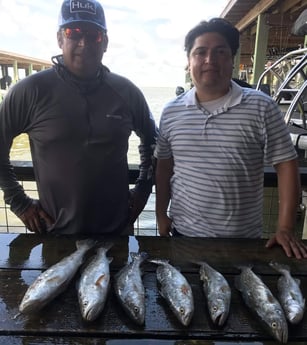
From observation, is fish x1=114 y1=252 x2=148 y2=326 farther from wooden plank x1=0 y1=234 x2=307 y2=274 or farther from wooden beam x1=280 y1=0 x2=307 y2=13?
wooden beam x1=280 y1=0 x2=307 y2=13

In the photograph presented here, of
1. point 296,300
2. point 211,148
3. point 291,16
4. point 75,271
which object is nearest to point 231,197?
point 211,148

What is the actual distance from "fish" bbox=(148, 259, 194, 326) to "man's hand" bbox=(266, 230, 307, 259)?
1.96ft

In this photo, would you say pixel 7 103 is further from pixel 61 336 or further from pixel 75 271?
pixel 61 336

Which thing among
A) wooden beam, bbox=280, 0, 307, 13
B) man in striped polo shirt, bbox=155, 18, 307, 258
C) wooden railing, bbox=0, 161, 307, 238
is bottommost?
wooden railing, bbox=0, 161, 307, 238

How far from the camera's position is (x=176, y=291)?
137 centimetres

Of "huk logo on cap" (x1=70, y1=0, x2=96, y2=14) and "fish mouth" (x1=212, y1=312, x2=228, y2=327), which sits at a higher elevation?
"huk logo on cap" (x1=70, y1=0, x2=96, y2=14)

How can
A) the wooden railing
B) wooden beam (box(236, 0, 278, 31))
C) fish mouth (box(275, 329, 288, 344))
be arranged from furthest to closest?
wooden beam (box(236, 0, 278, 31)) → the wooden railing → fish mouth (box(275, 329, 288, 344))

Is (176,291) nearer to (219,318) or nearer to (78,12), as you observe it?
(219,318)

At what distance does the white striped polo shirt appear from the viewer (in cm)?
183

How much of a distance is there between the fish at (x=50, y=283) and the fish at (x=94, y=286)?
0.06 m

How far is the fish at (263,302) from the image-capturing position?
118cm

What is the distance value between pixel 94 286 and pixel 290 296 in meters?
0.76

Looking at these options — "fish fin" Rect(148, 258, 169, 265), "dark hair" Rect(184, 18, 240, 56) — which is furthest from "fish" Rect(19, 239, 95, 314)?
"dark hair" Rect(184, 18, 240, 56)

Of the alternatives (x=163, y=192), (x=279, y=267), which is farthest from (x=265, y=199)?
(x=279, y=267)
